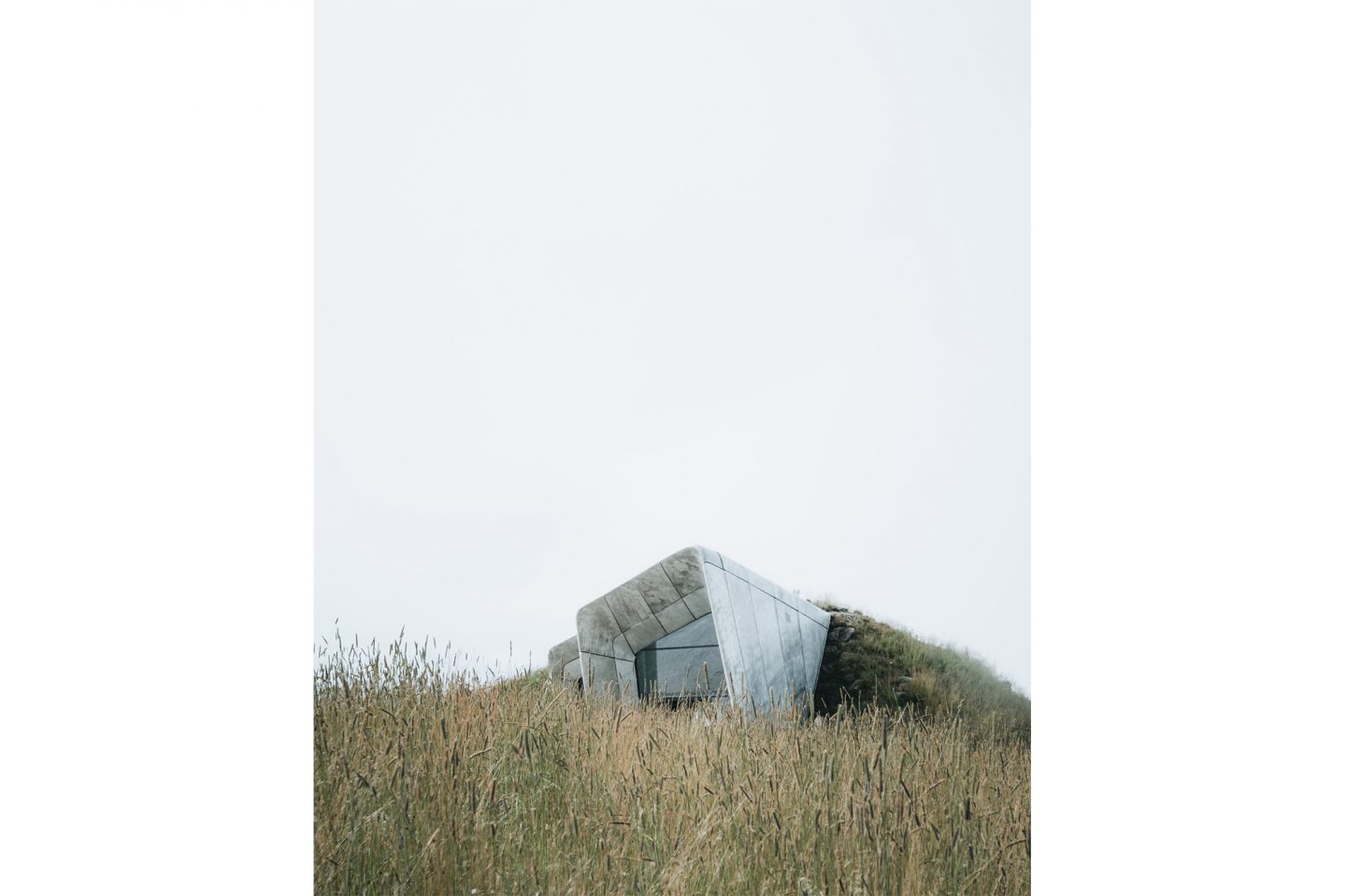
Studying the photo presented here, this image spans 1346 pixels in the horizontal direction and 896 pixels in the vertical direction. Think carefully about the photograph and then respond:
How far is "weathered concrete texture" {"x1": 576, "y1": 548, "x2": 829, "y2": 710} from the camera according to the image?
140 inches

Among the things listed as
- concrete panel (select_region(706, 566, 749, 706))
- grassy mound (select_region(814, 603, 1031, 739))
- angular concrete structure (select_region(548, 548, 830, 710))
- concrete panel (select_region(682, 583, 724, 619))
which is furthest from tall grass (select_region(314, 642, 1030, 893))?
concrete panel (select_region(682, 583, 724, 619))

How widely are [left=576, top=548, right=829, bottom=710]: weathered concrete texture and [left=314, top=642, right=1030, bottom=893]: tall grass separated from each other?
0.85 m

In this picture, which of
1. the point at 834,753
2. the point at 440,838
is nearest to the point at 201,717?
the point at 440,838

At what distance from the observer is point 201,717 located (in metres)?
2.62

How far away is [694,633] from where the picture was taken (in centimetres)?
381

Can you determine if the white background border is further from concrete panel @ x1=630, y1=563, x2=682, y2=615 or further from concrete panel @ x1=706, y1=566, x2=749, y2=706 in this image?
concrete panel @ x1=630, y1=563, x2=682, y2=615

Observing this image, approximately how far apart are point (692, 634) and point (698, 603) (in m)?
0.21

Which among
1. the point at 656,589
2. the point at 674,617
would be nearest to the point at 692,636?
the point at 674,617

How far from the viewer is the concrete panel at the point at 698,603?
12.0 ft

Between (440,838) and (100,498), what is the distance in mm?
1373

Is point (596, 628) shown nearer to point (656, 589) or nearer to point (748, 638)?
point (656, 589)

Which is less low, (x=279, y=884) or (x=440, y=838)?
(x=440, y=838)
